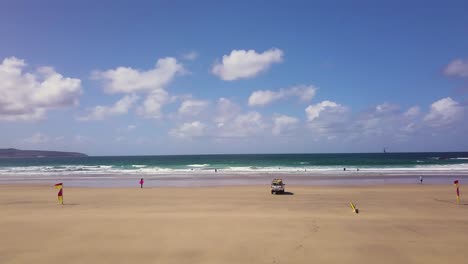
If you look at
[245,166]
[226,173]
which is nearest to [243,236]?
[226,173]

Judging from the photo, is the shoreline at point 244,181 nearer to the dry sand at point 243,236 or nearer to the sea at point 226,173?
the sea at point 226,173

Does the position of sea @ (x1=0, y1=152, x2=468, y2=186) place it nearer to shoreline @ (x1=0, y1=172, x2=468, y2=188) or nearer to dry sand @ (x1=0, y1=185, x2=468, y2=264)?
shoreline @ (x1=0, y1=172, x2=468, y2=188)

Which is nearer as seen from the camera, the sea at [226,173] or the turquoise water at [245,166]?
the sea at [226,173]

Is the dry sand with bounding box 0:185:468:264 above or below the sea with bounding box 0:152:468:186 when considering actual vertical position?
above

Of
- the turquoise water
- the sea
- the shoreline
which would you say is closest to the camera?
the shoreline

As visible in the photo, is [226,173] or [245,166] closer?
[226,173]

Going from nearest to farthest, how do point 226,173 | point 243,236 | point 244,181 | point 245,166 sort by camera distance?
point 243,236, point 244,181, point 226,173, point 245,166

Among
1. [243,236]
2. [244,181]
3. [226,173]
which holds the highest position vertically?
[243,236]

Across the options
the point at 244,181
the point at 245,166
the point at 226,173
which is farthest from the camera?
the point at 245,166

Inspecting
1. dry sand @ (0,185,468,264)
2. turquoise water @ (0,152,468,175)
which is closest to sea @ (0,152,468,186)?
turquoise water @ (0,152,468,175)

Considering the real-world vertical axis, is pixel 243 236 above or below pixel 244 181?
above

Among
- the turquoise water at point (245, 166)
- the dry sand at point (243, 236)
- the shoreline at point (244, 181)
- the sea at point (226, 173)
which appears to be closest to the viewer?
the dry sand at point (243, 236)

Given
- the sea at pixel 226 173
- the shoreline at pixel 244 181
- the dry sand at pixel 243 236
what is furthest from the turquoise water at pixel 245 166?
the dry sand at pixel 243 236

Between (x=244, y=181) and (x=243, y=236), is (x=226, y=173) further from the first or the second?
(x=243, y=236)
